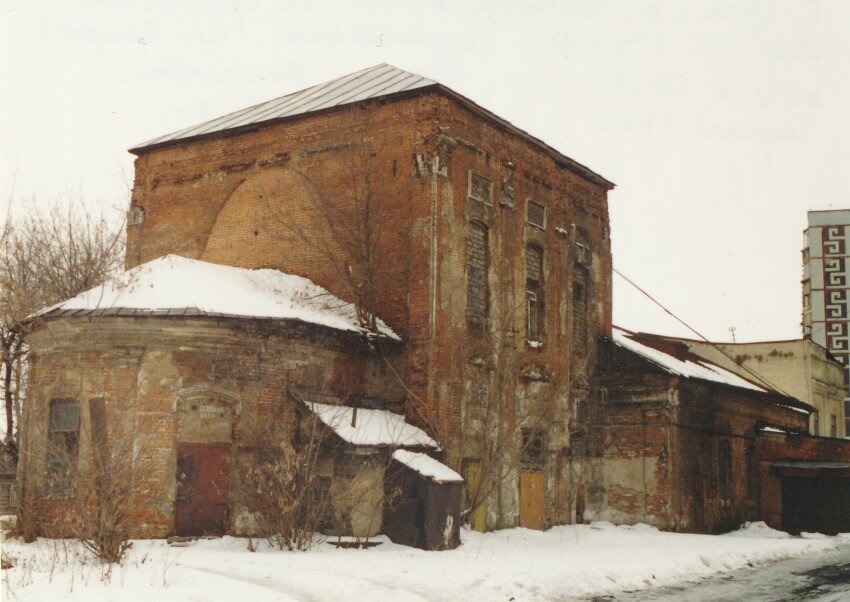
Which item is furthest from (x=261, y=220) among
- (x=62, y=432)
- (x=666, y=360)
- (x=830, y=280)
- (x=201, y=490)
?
(x=830, y=280)

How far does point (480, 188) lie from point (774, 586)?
1013 cm

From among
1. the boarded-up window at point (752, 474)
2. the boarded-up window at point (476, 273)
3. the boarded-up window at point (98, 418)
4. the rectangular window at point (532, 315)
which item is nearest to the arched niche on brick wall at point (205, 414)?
the boarded-up window at point (98, 418)

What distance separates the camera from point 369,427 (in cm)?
1688

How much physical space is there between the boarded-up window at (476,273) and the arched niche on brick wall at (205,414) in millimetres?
5691

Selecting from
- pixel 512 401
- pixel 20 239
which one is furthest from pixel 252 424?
pixel 20 239

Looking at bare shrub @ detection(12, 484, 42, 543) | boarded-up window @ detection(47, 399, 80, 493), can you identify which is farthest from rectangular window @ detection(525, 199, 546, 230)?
bare shrub @ detection(12, 484, 42, 543)

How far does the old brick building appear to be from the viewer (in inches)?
637

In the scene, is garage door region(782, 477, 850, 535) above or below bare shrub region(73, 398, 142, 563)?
below

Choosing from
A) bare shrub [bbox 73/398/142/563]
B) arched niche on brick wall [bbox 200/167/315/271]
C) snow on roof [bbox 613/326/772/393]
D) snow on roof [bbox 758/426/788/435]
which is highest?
arched niche on brick wall [bbox 200/167/315/271]

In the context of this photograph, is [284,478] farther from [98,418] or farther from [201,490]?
[98,418]

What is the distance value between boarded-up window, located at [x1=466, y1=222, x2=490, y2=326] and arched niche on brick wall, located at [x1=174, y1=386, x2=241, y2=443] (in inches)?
224

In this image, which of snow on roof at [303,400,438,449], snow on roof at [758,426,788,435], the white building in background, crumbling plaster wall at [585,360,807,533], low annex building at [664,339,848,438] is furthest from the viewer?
the white building in background

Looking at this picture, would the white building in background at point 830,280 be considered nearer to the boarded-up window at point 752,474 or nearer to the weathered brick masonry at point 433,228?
the boarded-up window at point 752,474

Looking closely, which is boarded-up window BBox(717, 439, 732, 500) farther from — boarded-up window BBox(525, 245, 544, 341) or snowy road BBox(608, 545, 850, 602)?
snowy road BBox(608, 545, 850, 602)
